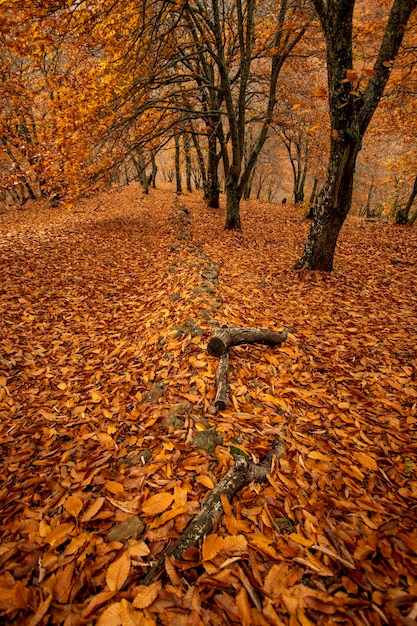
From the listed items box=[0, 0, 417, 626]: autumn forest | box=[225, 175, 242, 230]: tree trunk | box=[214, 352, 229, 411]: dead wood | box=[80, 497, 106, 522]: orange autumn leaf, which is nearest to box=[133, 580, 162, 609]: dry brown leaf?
box=[0, 0, 417, 626]: autumn forest

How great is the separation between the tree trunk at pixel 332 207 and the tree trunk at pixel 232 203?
3922 mm

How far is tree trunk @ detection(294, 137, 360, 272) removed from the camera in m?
5.46

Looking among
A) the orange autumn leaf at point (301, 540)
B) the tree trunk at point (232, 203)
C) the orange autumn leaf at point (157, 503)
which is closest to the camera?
the orange autumn leaf at point (301, 540)

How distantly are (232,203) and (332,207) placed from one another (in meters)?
4.44

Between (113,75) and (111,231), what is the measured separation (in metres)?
5.26

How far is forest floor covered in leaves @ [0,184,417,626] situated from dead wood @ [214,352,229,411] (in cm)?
10

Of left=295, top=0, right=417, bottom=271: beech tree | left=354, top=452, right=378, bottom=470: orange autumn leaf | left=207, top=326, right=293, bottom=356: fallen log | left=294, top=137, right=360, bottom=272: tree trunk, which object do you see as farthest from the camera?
left=294, top=137, right=360, bottom=272: tree trunk

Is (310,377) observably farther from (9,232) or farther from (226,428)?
(9,232)

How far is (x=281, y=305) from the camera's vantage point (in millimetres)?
5352

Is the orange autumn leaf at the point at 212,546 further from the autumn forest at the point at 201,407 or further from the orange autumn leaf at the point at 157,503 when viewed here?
the orange autumn leaf at the point at 157,503

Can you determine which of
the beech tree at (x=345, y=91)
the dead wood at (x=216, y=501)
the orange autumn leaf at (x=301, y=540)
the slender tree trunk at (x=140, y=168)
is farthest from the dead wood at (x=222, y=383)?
the slender tree trunk at (x=140, y=168)

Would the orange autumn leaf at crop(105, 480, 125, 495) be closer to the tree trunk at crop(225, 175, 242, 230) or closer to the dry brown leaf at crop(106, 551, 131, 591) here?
the dry brown leaf at crop(106, 551, 131, 591)

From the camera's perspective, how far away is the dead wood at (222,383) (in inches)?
116

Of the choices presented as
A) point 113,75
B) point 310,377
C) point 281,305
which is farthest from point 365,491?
point 113,75
